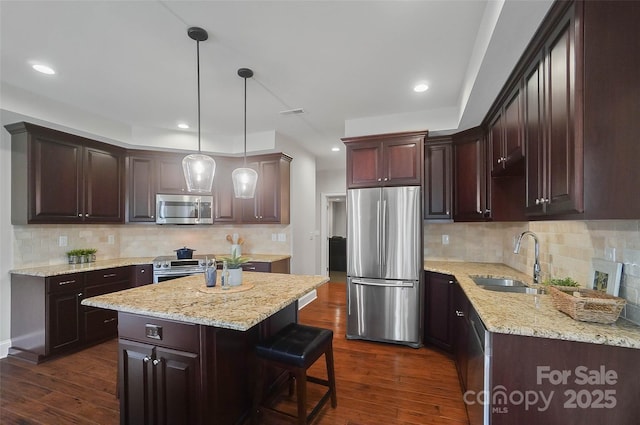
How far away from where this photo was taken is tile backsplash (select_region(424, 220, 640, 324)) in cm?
142

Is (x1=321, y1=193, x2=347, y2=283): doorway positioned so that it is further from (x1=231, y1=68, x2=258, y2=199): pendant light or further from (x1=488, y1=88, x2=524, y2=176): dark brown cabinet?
(x1=231, y1=68, x2=258, y2=199): pendant light

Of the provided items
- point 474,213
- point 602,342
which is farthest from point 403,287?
point 602,342

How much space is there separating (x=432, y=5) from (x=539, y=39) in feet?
2.07

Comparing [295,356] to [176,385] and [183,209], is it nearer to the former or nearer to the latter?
[176,385]

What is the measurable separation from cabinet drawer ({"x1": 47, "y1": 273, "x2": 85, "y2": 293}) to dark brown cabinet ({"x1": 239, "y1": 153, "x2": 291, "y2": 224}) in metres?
2.01

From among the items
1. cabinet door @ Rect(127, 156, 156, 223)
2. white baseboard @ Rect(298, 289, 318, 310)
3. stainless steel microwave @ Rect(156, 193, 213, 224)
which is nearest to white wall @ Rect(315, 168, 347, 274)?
white baseboard @ Rect(298, 289, 318, 310)

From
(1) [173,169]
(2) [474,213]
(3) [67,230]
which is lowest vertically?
(3) [67,230]

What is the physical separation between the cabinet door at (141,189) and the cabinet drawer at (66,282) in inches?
41.3

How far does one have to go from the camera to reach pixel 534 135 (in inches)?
67.1

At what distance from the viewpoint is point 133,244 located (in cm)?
427

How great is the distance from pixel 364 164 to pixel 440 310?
1.82 metres

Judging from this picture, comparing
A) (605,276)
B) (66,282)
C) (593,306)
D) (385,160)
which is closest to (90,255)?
(66,282)

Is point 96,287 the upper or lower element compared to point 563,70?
lower

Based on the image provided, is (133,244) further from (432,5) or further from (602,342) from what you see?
(602,342)
